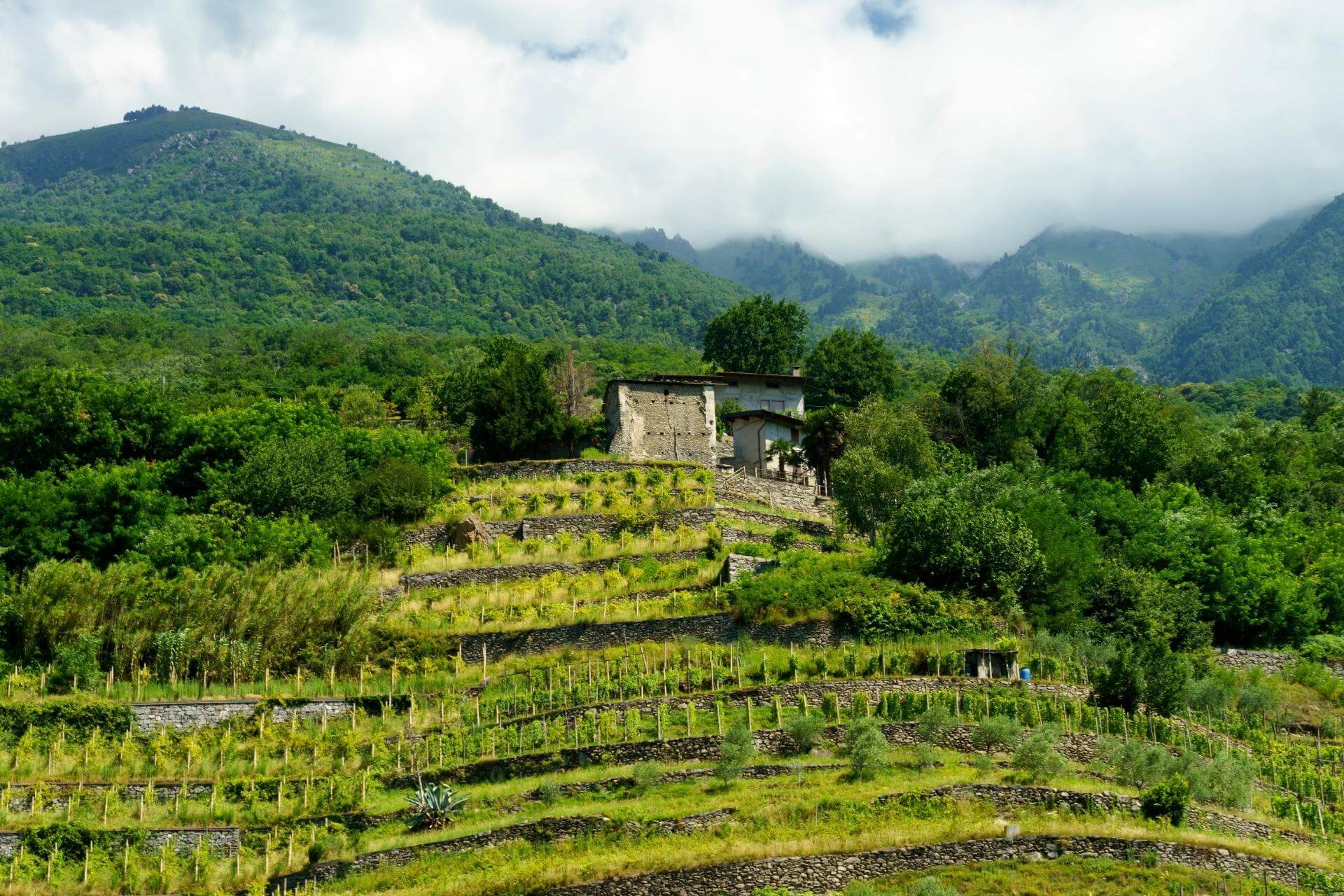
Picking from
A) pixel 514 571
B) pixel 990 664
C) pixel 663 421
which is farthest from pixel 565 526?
pixel 990 664

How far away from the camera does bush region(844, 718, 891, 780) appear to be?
2995 centimetres

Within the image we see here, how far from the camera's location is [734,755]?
101 ft

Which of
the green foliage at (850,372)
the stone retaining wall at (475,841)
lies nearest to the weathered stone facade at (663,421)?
the green foliage at (850,372)

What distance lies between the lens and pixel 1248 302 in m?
198

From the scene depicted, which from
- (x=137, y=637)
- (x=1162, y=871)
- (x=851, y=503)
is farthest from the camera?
(x=851, y=503)

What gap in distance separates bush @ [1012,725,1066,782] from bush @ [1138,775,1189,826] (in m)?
1.92

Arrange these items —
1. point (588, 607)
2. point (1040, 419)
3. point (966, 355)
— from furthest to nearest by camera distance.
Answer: point (966, 355)
point (1040, 419)
point (588, 607)

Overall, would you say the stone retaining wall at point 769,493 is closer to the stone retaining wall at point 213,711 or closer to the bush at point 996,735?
the stone retaining wall at point 213,711

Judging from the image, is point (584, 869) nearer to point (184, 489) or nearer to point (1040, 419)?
point (184, 489)

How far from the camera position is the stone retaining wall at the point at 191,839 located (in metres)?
30.2

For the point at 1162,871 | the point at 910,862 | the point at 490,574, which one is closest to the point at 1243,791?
the point at 1162,871

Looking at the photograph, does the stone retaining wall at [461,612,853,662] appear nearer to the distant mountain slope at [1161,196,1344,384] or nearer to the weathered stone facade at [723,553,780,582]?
the weathered stone facade at [723,553,780,582]

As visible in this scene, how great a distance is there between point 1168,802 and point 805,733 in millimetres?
8312

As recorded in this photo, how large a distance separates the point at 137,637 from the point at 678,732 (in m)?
16.2
